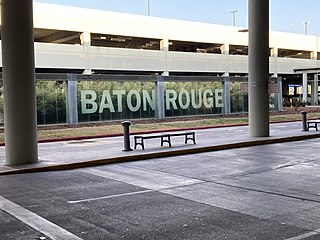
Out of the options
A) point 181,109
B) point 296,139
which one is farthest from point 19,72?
point 181,109

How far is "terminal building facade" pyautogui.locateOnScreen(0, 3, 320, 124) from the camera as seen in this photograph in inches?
1153

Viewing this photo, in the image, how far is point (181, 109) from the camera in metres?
35.1

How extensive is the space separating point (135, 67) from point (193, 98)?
945 cm

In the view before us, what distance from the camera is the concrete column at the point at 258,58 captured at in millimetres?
16800

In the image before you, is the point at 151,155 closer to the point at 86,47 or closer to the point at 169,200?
the point at 169,200

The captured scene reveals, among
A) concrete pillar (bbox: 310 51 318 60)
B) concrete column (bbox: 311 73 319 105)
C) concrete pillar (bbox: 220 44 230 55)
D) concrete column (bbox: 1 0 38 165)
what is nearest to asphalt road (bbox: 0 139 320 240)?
concrete column (bbox: 1 0 38 165)

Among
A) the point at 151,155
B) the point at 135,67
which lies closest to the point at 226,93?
the point at 135,67

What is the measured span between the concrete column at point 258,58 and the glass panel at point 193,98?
1701 cm

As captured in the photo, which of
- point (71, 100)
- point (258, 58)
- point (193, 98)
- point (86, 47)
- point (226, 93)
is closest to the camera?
point (258, 58)

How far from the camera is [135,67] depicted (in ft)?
141

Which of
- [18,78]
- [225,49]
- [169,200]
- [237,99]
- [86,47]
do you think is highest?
[225,49]

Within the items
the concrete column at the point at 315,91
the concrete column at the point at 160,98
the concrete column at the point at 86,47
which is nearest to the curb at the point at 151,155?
the concrete column at the point at 160,98

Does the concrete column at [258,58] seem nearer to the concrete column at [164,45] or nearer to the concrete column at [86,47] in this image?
the concrete column at [86,47]

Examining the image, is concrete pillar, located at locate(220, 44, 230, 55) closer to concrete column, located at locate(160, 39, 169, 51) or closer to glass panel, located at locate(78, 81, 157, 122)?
concrete column, located at locate(160, 39, 169, 51)
